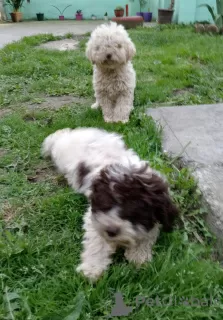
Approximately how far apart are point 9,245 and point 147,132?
6.61 ft

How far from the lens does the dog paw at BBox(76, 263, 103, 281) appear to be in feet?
6.67

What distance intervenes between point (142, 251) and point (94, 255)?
0.95 ft

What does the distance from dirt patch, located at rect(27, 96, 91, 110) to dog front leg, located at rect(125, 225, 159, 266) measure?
10.0 ft

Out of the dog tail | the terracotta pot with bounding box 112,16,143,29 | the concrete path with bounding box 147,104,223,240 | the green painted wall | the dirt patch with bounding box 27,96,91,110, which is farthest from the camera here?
the green painted wall

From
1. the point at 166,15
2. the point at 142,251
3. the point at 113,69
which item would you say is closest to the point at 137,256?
the point at 142,251

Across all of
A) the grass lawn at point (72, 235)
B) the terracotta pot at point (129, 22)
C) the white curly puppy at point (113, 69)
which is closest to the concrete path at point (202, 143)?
the grass lawn at point (72, 235)

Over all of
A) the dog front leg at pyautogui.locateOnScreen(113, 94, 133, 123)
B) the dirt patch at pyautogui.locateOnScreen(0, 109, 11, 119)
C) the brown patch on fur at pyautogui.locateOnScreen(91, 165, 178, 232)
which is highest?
the brown patch on fur at pyautogui.locateOnScreen(91, 165, 178, 232)

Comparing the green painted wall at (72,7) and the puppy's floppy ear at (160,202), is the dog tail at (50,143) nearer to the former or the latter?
the puppy's floppy ear at (160,202)

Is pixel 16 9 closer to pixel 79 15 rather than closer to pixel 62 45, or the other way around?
pixel 79 15

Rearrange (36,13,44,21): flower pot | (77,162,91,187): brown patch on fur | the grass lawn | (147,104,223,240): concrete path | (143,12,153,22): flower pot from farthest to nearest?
(36,13,44,21): flower pot, (143,12,153,22): flower pot, (77,162,91,187): brown patch on fur, (147,104,223,240): concrete path, the grass lawn

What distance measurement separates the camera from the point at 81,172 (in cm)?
277

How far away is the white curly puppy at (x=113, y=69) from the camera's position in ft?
14.0

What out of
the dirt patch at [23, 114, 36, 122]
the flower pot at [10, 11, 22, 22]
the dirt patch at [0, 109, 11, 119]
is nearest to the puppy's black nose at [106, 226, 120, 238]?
the dirt patch at [23, 114, 36, 122]

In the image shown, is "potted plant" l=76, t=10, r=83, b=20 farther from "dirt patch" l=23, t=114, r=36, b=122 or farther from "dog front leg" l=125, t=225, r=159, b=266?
"dog front leg" l=125, t=225, r=159, b=266
